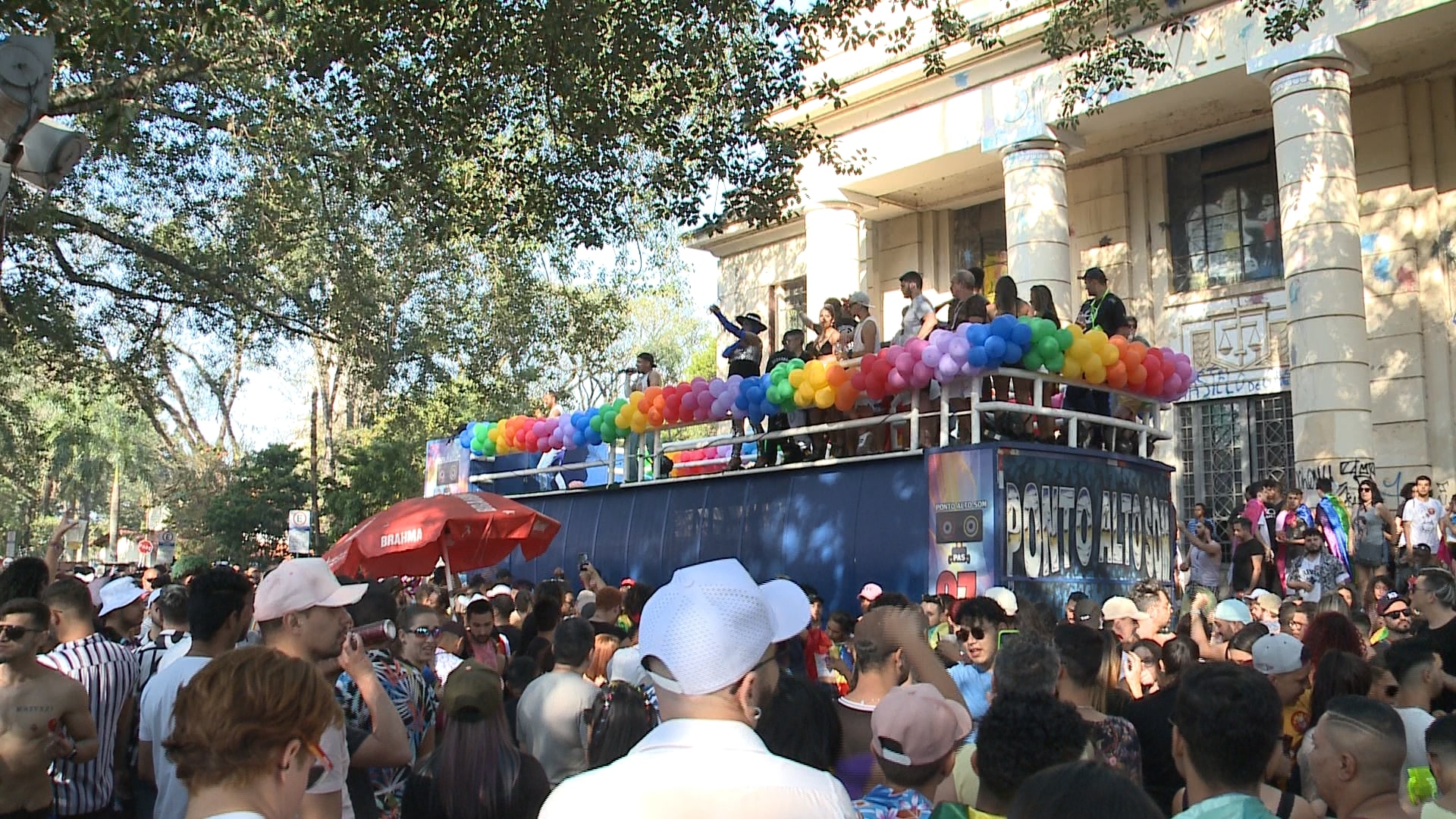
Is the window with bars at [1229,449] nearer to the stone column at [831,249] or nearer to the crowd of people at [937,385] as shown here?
the crowd of people at [937,385]

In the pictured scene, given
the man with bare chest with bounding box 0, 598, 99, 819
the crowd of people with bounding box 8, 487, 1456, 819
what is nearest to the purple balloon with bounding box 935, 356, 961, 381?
the crowd of people with bounding box 8, 487, 1456, 819

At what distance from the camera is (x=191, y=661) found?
473 cm

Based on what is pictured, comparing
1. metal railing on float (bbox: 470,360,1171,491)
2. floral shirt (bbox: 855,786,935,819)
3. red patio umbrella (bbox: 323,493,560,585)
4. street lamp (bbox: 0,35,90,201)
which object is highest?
street lamp (bbox: 0,35,90,201)

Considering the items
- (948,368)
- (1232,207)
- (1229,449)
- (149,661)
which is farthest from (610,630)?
(1232,207)

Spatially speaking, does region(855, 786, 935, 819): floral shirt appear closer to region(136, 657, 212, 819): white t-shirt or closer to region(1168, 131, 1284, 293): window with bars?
region(136, 657, 212, 819): white t-shirt

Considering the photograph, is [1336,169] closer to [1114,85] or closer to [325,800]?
[1114,85]

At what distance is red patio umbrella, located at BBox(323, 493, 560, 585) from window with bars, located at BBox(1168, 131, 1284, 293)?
1400cm

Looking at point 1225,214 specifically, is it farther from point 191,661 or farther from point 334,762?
point 334,762

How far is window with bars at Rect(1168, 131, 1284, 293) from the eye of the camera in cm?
2261

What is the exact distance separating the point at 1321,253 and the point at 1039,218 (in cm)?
489

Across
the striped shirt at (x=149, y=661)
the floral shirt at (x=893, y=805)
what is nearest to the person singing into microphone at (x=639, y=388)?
the striped shirt at (x=149, y=661)

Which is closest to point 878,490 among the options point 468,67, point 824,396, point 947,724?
point 824,396

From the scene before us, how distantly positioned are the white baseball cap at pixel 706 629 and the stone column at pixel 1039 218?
2042 cm

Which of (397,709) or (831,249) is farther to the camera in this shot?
(831,249)
